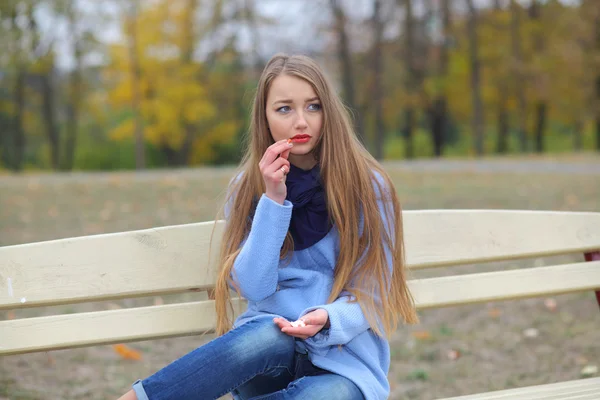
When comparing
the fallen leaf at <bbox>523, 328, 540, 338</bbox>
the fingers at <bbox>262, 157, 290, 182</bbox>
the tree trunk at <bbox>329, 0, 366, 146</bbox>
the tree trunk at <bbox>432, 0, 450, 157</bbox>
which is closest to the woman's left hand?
the fingers at <bbox>262, 157, 290, 182</bbox>

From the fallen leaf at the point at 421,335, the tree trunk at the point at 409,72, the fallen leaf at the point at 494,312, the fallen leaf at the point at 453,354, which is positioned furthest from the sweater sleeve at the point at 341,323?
the tree trunk at the point at 409,72

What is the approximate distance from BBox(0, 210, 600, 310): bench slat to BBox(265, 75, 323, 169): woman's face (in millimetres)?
408

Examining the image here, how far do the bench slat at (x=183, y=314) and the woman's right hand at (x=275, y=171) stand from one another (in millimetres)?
530

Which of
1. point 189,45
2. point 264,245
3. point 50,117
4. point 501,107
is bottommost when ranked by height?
point 501,107

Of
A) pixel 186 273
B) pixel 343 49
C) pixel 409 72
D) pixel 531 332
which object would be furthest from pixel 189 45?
pixel 186 273

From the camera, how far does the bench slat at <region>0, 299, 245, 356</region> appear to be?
8.06ft

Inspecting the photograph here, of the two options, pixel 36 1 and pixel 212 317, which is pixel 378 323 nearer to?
pixel 212 317

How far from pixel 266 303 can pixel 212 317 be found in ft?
0.93

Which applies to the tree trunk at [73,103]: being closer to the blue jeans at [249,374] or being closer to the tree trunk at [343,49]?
the tree trunk at [343,49]

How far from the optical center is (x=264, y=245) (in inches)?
92.1

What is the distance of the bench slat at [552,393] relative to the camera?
8.43ft

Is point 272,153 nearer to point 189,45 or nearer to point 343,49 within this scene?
point 343,49

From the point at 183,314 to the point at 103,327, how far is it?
265 millimetres

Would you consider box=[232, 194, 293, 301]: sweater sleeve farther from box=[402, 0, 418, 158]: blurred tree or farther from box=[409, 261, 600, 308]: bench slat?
box=[402, 0, 418, 158]: blurred tree
